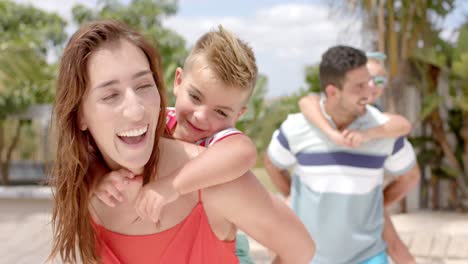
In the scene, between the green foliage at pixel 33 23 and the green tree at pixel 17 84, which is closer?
the green tree at pixel 17 84

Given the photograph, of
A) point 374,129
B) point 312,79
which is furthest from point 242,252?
point 312,79

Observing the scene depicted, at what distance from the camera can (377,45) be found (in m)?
9.10

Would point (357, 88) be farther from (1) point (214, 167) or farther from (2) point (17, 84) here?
(2) point (17, 84)

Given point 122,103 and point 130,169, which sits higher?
point 122,103

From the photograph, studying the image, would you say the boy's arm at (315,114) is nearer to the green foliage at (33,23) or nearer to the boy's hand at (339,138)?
the boy's hand at (339,138)

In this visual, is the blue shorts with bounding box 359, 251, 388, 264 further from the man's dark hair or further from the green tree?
the green tree

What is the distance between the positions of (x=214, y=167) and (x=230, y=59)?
1.16 ft

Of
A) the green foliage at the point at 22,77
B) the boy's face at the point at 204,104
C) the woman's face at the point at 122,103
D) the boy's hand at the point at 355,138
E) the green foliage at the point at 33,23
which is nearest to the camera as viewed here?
the woman's face at the point at 122,103

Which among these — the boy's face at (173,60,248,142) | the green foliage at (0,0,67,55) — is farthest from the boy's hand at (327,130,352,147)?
the green foliage at (0,0,67,55)

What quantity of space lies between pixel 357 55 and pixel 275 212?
1.79 m

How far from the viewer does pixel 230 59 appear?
1.81m

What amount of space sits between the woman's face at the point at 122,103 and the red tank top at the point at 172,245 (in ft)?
0.64

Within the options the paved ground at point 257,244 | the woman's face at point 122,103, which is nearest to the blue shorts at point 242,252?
the woman's face at point 122,103

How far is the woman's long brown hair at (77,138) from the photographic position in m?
1.56
